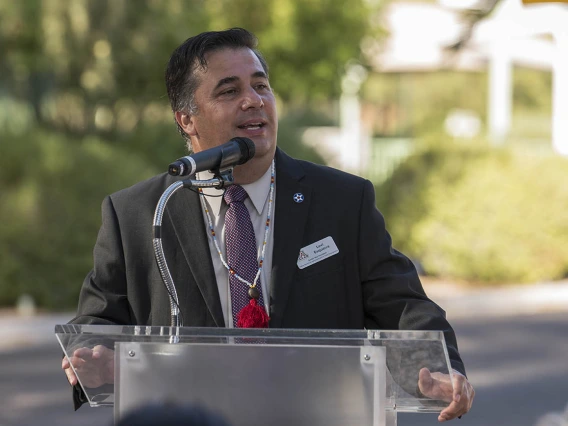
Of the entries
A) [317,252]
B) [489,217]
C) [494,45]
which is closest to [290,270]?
[317,252]

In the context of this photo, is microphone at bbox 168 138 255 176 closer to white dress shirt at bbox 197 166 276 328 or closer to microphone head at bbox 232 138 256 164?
microphone head at bbox 232 138 256 164

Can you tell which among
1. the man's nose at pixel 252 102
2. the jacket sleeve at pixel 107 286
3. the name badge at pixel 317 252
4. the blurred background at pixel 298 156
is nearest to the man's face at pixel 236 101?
the man's nose at pixel 252 102

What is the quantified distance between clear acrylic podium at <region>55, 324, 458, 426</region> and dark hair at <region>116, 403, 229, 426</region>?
0.15 m

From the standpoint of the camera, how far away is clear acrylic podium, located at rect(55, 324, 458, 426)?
2391 mm

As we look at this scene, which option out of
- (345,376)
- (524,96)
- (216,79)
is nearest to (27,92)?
(216,79)

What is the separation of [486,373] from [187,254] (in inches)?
300

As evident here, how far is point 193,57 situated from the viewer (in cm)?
337

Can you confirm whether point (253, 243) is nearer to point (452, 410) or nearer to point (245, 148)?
point (245, 148)

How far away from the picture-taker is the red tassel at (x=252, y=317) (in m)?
3.07

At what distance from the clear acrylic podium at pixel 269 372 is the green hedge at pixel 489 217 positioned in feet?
47.3

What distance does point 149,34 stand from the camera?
15.5 m

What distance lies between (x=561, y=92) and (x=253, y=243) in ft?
12.4

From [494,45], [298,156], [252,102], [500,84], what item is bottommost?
[298,156]

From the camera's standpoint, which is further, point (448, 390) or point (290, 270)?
point (290, 270)
